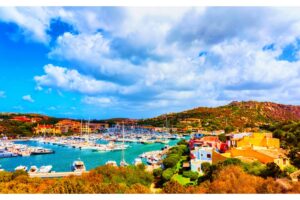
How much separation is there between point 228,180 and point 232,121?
2227cm

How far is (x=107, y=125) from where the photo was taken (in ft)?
102

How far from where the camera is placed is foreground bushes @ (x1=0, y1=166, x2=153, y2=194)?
488 centimetres

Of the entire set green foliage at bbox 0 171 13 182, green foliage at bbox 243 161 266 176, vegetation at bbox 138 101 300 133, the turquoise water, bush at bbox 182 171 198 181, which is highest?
vegetation at bbox 138 101 300 133

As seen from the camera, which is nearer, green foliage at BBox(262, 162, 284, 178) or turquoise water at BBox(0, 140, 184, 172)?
green foliage at BBox(262, 162, 284, 178)

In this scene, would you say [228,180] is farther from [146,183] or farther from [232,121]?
[232,121]

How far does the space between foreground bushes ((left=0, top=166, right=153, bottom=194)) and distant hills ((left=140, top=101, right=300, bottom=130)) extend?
18.5 metres

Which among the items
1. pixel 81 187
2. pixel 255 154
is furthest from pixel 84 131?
pixel 81 187

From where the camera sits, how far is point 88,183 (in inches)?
214

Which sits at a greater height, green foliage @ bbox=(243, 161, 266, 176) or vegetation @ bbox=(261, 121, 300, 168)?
vegetation @ bbox=(261, 121, 300, 168)

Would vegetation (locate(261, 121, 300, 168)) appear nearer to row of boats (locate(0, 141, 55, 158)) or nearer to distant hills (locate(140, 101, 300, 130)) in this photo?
distant hills (locate(140, 101, 300, 130))

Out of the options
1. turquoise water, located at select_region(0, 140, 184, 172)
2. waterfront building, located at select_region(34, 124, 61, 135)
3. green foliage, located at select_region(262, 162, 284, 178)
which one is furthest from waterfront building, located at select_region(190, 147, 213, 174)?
waterfront building, located at select_region(34, 124, 61, 135)

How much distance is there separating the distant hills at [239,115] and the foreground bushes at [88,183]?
729 inches

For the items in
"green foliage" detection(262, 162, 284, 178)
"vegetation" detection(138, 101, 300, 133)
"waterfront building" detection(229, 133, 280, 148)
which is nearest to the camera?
"green foliage" detection(262, 162, 284, 178)

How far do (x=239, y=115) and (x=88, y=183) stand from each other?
76.7ft
